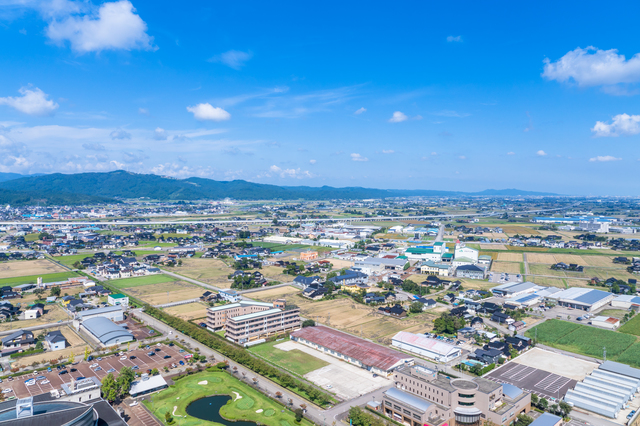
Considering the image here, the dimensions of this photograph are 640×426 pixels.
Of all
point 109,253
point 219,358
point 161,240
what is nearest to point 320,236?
point 161,240

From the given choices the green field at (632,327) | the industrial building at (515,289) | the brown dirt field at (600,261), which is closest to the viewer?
the green field at (632,327)

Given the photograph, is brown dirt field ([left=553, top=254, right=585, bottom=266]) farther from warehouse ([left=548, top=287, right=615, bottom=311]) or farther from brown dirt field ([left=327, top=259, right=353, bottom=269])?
brown dirt field ([left=327, top=259, right=353, bottom=269])

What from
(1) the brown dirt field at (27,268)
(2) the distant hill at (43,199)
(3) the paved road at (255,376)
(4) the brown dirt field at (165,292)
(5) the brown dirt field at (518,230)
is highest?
(2) the distant hill at (43,199)

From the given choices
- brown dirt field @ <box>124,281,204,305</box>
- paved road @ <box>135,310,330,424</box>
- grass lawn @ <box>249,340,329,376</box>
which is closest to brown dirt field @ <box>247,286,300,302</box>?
brown dirt field @ <box>124,281,204,305</box>

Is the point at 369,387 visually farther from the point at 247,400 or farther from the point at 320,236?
the point at 320,236

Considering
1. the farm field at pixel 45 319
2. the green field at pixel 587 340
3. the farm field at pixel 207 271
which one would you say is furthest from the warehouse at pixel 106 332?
the green field at pixel 587 340

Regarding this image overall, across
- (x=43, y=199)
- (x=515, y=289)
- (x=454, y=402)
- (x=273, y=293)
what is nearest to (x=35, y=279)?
(x=273, y=293)

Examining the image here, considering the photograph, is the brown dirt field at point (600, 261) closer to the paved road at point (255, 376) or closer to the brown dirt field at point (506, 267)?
the brown dirt field at point (506, 267)
